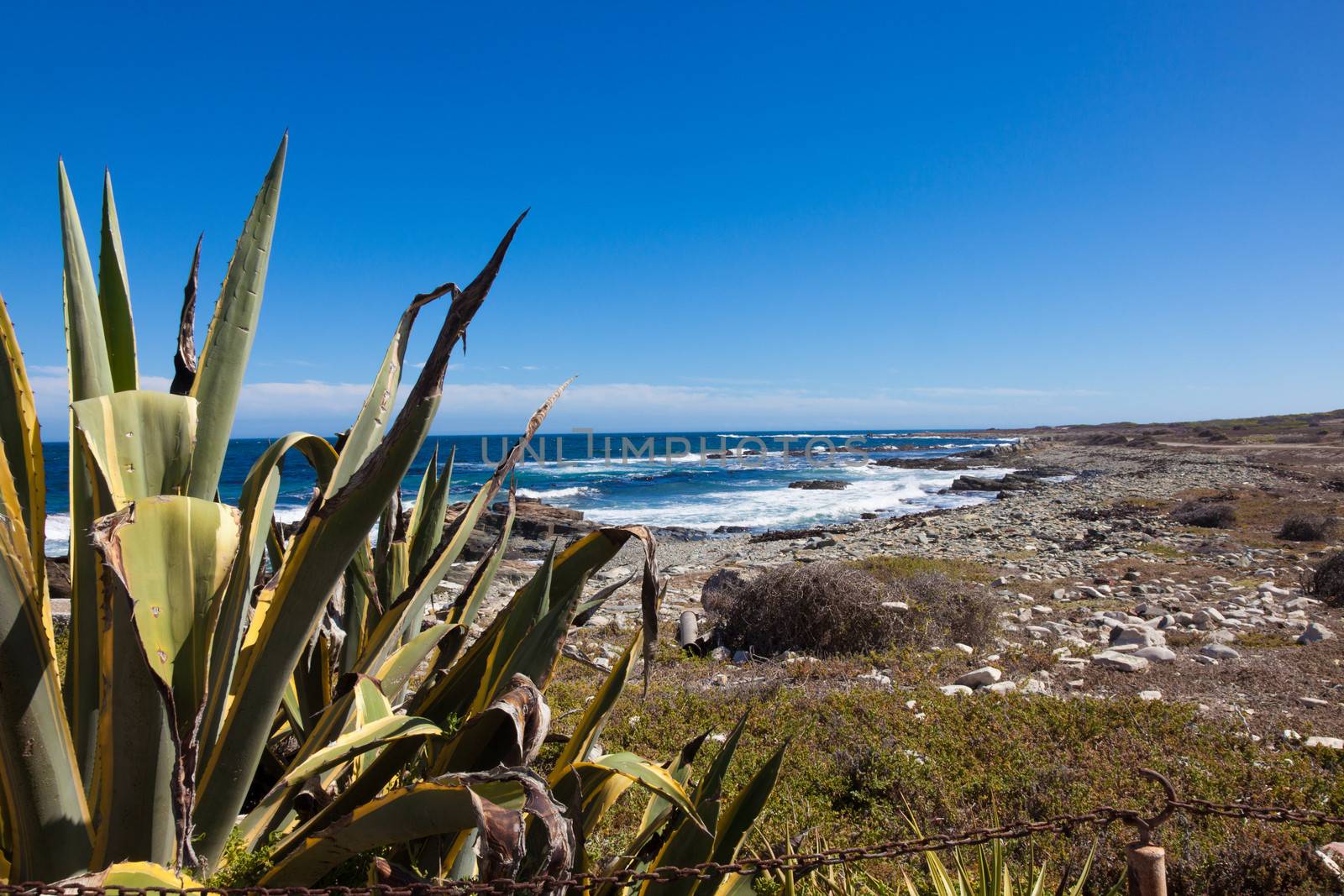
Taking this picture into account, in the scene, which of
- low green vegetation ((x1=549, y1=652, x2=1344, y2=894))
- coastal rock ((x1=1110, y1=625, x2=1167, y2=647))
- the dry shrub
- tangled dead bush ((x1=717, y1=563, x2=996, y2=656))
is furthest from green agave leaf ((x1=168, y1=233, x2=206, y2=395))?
the dry shrub

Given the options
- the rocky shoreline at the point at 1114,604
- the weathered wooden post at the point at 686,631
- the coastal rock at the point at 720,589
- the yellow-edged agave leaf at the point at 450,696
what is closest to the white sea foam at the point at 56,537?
the rocky shoreline at the point at 1114,604

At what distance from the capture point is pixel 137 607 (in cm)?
113

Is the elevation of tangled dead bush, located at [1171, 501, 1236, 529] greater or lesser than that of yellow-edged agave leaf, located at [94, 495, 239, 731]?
lesser

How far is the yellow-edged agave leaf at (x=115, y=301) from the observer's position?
1593mm

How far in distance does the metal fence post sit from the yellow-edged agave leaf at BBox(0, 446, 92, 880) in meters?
2.32

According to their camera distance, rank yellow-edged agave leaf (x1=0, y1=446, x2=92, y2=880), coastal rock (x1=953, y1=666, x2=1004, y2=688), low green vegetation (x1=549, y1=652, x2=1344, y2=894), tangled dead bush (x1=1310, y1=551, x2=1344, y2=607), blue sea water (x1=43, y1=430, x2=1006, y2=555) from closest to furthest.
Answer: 1. yellow-edged agave leaf (x1=0, y1=446, x2=92, y2=880)
2. low green vegetation (x1=549, y1=652, x2=1344, y2=894)
3. coastal rock (x1=953, y1=666, x2=1004, y2=688)
4. tangled dead bush (x1=1310, y1=551, x2=1344, y2=607)
5. blue sea water (x1=43, y1=430, x2=1006, y2=555)

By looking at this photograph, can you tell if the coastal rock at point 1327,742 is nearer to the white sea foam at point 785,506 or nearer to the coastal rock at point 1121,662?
the coastal rock at point 1121,662

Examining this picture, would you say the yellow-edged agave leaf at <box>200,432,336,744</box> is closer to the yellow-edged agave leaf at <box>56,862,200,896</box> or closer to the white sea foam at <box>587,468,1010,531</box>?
the yellow-edged agave leaf at <box>56,862,200,896</box>

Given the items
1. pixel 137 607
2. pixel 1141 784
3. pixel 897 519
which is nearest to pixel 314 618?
pixel 137 607

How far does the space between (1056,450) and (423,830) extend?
224 ft

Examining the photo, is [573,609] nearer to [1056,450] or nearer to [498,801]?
[498,801]

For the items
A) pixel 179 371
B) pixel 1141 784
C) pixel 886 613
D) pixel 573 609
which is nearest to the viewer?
pixel 179 371

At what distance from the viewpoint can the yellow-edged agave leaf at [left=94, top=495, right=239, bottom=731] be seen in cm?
110

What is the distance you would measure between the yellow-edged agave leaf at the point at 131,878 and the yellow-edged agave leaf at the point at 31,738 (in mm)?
165
